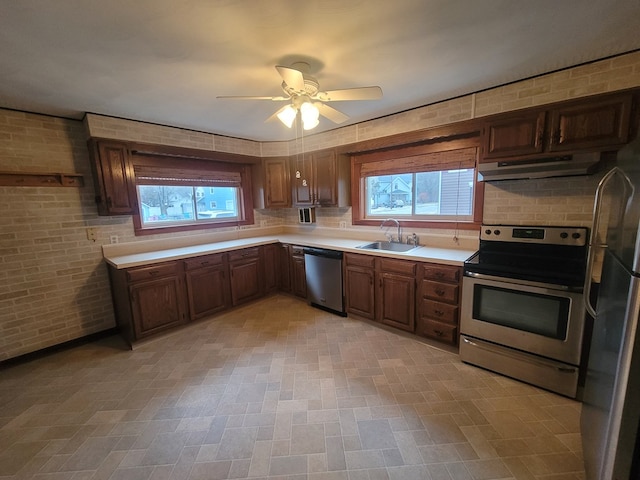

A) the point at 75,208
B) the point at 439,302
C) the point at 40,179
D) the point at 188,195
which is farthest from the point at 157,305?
the point at 439,302

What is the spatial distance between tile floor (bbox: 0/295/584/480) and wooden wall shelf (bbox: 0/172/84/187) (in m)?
1.78

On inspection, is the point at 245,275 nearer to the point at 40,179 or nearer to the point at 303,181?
the point at 303,181

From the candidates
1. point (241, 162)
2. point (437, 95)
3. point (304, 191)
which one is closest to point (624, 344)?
point (437, 95)

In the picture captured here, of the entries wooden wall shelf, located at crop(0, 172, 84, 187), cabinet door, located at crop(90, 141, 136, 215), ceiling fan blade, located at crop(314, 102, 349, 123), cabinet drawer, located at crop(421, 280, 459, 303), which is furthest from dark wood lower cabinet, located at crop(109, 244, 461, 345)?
ceiling fan blade, located at crop(314, 102, 349, 123)

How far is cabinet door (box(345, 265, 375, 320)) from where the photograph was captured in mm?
3088

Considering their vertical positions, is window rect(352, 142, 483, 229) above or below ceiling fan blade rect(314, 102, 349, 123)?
below

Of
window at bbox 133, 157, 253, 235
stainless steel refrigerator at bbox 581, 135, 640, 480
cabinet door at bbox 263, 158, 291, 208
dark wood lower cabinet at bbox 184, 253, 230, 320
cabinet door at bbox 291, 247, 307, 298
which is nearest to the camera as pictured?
stainless steel refrigerator at bbox 581, 135, 640, 480

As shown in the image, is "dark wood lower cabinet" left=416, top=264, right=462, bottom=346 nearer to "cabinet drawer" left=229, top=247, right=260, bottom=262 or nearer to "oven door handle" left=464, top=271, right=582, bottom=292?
"oven door handle" left=464, top=271, right=582, bottom=292

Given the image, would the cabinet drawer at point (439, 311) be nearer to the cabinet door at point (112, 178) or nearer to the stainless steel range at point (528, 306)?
the stainless steel range at point (528, 306)

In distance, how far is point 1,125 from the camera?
2.48 meters

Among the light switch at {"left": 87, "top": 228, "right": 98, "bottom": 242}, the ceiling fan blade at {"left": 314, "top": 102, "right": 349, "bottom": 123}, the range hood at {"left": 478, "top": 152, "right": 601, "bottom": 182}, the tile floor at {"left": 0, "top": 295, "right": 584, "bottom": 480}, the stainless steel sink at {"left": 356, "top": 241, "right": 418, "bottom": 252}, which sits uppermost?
the ceiling fan blade at {"left": 314, "top": 102, "right": 349, "bottom": 123}

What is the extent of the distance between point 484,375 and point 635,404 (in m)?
1.41

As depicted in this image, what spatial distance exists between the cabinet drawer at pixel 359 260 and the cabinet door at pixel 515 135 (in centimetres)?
148

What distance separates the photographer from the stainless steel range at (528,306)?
193 cm
